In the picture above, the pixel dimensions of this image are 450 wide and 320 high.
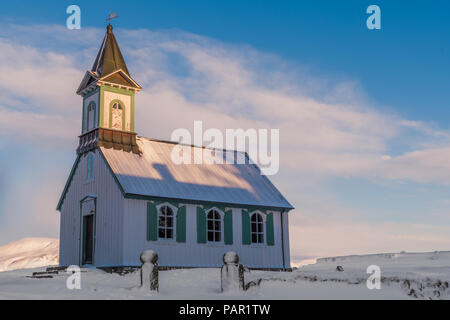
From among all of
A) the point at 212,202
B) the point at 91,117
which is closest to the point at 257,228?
the point at 212,202

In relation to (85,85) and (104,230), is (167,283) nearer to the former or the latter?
(104,230)

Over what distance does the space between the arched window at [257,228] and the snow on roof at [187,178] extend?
734 millimetres

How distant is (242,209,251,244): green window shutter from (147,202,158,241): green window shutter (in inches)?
190

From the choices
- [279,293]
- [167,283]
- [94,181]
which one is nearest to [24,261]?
[94,181]

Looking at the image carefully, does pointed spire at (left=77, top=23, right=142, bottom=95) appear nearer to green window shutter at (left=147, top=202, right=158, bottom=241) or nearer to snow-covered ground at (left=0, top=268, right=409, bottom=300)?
green window shutter at (left=147, top=202, right=158, bottom=241)

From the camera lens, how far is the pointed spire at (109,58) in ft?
88.3

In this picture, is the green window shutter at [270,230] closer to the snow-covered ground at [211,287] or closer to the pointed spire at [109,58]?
the snow-covered ground at [211,287]

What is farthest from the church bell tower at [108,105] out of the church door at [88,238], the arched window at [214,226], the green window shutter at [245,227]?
the green window shutter at [245,227]

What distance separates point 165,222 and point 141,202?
1.52m

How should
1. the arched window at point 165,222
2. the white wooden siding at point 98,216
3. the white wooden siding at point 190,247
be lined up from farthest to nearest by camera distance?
the arched window at point 165,222 < the white wooden siding at point 98,216 < the white wooden siding at point 190,247

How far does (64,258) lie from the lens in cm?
2686

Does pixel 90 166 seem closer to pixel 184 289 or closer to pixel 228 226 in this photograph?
pixel 228 226

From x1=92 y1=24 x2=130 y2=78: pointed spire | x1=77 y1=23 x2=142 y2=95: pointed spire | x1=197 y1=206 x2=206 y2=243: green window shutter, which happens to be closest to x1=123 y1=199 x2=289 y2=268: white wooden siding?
x1=197 y1=206 x2=206 y2=243: green window shutter

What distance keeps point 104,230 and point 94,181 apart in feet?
8.42
